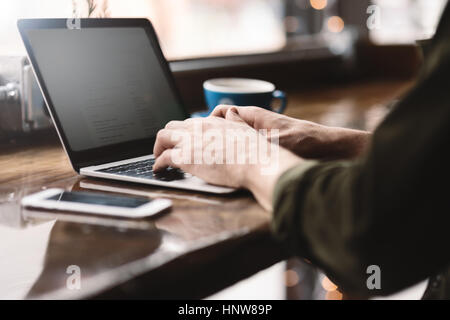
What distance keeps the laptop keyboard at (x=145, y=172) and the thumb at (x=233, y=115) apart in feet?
0.44

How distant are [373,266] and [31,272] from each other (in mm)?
367

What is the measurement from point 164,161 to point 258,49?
1747mm

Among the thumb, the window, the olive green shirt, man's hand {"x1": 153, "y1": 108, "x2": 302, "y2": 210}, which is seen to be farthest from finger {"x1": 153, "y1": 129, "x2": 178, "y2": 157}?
the window

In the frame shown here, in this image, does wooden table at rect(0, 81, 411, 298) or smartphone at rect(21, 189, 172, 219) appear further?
smartphone at rect(21, 189, 172, 219)

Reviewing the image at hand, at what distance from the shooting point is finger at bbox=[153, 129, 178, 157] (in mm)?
834

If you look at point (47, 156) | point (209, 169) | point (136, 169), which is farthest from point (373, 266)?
point (47, 156)

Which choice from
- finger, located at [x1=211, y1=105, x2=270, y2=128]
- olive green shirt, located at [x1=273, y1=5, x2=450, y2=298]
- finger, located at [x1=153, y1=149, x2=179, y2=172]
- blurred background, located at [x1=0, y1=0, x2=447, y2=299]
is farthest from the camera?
blurred background, located at [x1=0, y1=0, x2=447, y2=299]

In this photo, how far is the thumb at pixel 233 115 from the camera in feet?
2.93

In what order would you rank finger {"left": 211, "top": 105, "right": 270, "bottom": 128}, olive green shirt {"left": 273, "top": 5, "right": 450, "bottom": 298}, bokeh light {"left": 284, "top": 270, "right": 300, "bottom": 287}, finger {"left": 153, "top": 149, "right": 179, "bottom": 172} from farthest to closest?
bokeh light {"left": 284, "top": 270, "right": 300, "bottom": 287} < finger {"left": 211, "top": 105, "right": 270, "bottom": 128} < finger {"left": 153, "top": 149, "right": 179, "bottom": 172} < olive green shirt {"left": 273, "top": 5, "right": 450, "bottom": 298}

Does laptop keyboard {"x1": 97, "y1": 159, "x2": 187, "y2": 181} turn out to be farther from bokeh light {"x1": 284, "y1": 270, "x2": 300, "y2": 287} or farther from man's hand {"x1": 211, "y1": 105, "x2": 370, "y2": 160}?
bokeh light {"x1": 284, "y1": 270, "x2": 300, "y2": 287}

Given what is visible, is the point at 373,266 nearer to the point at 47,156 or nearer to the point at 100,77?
the point at 100,77

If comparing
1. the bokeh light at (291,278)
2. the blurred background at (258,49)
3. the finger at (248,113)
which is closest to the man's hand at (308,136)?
the finger at (248,113)

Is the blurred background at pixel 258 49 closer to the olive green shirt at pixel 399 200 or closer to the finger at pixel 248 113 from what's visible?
the finger at pixel 248 113

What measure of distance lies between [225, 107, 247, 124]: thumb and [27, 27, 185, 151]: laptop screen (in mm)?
197
